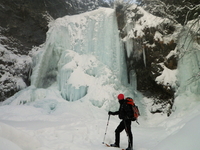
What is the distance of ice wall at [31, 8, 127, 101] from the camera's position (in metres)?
9.45

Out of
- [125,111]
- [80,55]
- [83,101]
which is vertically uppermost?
[80,55]

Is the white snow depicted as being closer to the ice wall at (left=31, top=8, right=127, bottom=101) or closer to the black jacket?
the ice wall at (left=31, top=8, right=127, bottom=101)

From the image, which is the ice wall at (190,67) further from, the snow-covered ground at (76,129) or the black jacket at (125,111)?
the black jacket at (125,111)

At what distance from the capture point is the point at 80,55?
34.2 feet

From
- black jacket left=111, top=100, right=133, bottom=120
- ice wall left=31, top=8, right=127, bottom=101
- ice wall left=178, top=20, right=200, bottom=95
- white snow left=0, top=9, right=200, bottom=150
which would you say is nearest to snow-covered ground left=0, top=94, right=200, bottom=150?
white snow left=0, top=9, right=200, bottom=150

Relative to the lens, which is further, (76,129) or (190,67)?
(190,67)

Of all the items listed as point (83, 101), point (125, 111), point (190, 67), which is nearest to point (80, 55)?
point (83, 101)

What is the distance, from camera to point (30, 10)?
43.9 ft

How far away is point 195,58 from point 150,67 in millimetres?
2347

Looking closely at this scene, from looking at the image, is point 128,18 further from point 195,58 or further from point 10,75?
point 10,75

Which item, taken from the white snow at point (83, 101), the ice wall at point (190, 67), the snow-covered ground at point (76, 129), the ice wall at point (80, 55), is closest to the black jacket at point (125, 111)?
the snow-covered ground at point (76, 129)

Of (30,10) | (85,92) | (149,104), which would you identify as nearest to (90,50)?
(85,92)

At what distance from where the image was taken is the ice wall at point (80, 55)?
31.0 feet

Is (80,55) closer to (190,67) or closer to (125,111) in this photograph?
(190,67)
